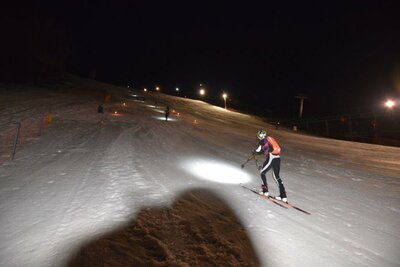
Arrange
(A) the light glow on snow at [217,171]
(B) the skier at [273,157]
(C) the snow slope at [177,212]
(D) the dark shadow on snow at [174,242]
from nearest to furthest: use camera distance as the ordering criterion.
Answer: (D) the dark shadow on snow at [174,242] < (C) the snow slope at [177,212] < (B) the skier at [273,157] < (A) the light glow on snow at [217,171]

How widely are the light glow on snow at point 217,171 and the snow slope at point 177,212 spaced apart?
0.10 metres

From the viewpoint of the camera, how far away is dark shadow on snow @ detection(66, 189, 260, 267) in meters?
6.57

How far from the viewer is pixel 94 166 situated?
13.1 m

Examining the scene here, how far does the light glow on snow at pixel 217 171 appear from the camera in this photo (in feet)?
43.4

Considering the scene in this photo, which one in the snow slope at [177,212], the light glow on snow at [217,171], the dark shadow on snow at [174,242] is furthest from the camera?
the light glow on snow at [217,171]

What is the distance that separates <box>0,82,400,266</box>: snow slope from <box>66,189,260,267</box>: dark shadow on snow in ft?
0.08

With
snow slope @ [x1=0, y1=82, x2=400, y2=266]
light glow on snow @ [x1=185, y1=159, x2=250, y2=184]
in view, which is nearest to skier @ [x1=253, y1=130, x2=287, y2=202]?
snow slope @ [x1=0, y1=82, x2=400, y2=266]

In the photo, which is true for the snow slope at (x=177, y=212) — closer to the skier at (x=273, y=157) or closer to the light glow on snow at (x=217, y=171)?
the light glow on snow at (x=217, y=171)

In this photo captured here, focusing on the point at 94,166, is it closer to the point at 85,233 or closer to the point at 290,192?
the point at 85,233

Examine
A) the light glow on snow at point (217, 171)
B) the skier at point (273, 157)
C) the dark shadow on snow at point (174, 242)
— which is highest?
the skier at point (273, 157)

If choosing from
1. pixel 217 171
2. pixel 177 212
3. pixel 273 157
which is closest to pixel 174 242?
pixel 177 212

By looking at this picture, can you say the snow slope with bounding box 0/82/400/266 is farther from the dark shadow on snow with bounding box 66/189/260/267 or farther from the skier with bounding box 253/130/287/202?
the skier with bounding box 253/130/287/202

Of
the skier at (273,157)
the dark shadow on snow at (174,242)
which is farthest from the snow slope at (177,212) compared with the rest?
the skier at (273,157)

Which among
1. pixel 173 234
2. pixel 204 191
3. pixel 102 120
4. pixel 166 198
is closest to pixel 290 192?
pixel 204 191
